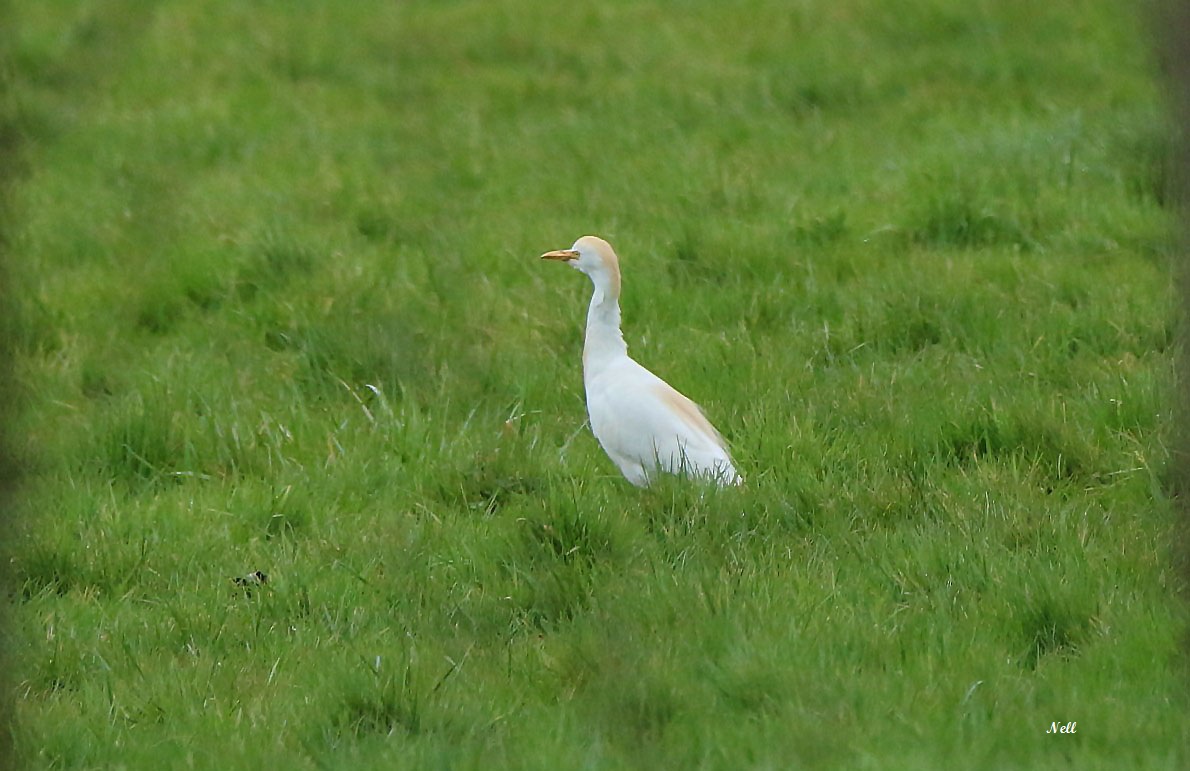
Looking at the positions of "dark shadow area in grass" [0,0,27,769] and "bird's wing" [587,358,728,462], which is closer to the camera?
"dark shadow area in grass" [0,0,27,769]

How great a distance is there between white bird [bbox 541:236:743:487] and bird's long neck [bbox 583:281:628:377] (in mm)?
12

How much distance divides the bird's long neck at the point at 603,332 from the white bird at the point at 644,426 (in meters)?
0.01

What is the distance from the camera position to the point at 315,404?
5293 millimetres

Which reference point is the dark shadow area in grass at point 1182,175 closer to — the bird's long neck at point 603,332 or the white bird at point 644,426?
the white bird at point 644,426

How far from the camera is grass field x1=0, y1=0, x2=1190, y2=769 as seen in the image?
3.20 m

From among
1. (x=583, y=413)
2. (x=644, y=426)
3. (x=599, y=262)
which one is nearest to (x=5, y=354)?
(x=644, y=426)

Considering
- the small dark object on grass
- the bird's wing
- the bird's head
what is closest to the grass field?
the small dark object on grass

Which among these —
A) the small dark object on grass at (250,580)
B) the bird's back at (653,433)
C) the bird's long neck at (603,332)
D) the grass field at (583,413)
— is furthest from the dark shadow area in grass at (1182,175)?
the bird's long neck at (603,332)

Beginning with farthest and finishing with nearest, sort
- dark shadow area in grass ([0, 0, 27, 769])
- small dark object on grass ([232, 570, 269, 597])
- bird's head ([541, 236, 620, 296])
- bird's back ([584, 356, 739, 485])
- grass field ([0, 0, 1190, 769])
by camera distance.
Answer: bird's head ([541, 236, 620, 296]) < bird's back ([584, 356, 739, 485]) < small dark object on grass ([232, 570, 269, 597]) < grass field ([0, 0, 1190, 769]) < dark shadow area in grass ([0, 0, 27, 769])

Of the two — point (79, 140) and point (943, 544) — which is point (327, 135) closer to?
point (79, 140)

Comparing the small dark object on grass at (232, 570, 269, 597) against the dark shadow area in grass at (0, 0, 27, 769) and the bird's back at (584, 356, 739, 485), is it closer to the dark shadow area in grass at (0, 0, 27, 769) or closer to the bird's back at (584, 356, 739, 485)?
the bird's back at (584, 356, 739, 485)

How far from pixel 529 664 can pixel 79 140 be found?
5.56m

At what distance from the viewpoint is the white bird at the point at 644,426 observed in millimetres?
4410

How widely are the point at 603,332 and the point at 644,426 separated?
0.49 meters
